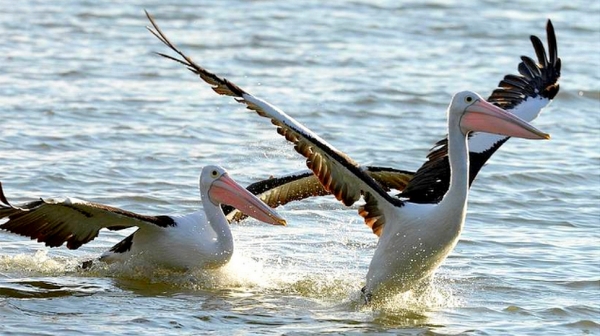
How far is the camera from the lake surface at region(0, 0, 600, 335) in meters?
9.14

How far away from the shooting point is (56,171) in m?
12.9

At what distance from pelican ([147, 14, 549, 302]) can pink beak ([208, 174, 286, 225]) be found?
2.98 ft

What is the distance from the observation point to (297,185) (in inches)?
417

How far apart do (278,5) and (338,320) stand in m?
17.1

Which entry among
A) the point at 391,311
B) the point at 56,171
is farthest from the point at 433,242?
the point at 56,171

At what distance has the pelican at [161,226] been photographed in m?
9.21

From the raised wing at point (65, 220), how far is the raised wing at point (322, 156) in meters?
1.18

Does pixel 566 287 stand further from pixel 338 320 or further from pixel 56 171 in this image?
pixel 56 171

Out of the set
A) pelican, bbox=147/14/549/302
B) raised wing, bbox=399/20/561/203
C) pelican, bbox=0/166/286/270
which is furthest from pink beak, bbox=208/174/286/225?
raised wing, bbox=399/20/561/203

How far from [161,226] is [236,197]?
66 centimetres

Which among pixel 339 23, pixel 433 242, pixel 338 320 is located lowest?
pixel 338 320

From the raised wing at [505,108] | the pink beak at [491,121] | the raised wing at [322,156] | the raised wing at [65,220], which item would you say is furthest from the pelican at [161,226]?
the pink beak at [491,121]

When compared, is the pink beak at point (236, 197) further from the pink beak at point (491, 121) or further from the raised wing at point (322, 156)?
the pink beak at point (491, 121)

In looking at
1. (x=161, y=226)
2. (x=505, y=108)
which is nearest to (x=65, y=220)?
(x=161, y=226)
